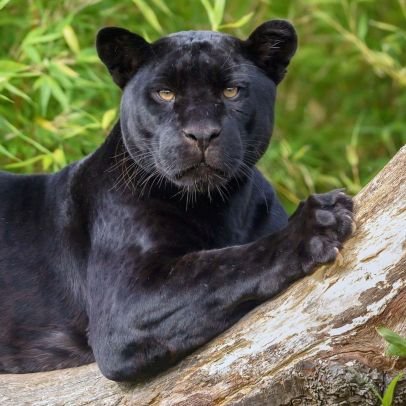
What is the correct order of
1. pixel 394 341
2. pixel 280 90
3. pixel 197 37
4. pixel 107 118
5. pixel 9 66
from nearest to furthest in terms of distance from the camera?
pixel 394 341, pixel 197 37, pixel 9 66, pixel 107 118, pixel 280 90

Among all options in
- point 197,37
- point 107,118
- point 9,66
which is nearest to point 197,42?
point 197,37

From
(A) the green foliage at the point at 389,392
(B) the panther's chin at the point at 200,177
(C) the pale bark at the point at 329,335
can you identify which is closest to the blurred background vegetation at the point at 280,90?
(B) the panther's chin at the point at 200,177

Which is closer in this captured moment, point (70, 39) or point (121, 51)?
point (121, 51)

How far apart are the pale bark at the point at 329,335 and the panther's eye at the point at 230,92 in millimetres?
571

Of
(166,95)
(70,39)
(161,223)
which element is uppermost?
(166,95)

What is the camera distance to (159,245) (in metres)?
3.04

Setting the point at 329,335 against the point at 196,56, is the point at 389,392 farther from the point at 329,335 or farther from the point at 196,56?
the point at 196,56

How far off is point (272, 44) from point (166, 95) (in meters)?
0.40

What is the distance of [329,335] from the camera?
8.61 feet

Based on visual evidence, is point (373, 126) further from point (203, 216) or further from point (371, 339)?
point (371, 339)

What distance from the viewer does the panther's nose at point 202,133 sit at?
117 inches

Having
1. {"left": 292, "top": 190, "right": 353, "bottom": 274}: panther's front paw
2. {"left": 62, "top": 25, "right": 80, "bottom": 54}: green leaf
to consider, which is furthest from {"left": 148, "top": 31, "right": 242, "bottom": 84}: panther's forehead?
{"left": 62, "top": 25, "right": 80, "bottom": 54}: green leaf

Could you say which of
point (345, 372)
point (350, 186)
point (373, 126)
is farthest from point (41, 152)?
point (373, 126)

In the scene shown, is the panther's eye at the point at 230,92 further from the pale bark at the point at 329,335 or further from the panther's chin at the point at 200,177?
the pale bark at the point at 329,335
